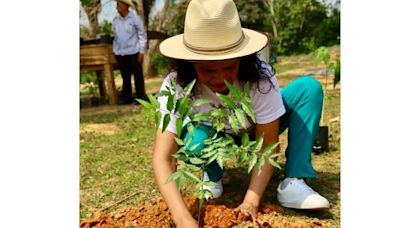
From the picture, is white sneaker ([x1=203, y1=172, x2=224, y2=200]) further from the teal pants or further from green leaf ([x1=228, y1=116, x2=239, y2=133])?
green leaf ([x1=228, y1=116, x2=239, y2=133])

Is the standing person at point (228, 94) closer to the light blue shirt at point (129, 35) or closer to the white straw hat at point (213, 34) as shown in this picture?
the white straw hat at point (213, 34)

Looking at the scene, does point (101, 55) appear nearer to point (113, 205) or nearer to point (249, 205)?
point (113, 205)

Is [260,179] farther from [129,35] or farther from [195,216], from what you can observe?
[129,35]

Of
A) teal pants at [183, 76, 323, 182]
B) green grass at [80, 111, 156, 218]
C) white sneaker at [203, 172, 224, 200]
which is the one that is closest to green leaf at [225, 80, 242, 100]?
teal pants at [183, 76, 323, 182]

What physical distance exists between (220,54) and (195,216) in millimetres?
619

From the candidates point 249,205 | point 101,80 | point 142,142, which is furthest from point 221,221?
point 101,80

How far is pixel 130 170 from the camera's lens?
9.19ft

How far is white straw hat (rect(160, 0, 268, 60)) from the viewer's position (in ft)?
5.33

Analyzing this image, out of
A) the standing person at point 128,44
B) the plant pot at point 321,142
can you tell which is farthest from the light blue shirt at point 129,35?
the plant pot at point 321,142

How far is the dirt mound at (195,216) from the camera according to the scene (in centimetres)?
Result: 177

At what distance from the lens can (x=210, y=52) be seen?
63.9 inches

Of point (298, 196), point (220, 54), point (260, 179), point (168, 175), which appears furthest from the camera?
point (298, 196)

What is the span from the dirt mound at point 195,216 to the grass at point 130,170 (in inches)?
5.1

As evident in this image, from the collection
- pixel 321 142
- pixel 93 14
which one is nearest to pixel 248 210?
pixel 321 142
